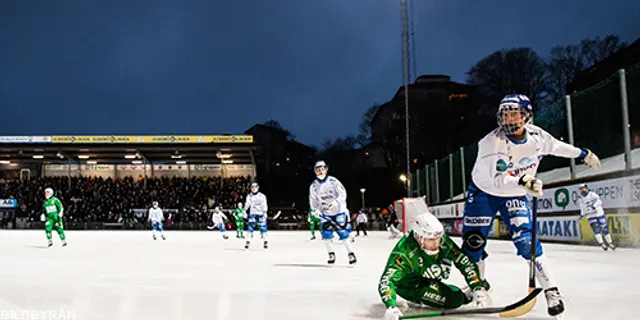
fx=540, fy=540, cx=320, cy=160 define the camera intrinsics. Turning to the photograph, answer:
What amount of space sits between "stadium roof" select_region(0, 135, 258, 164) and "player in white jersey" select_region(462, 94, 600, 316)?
40.5m

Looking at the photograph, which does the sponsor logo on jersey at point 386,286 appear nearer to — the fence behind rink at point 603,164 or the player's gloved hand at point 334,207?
the player's gloved hand at point 334,207

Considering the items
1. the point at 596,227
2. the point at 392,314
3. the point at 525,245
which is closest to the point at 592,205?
the point at 596,227

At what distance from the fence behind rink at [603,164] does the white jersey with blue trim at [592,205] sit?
630 millimetres

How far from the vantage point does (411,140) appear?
49.6 m

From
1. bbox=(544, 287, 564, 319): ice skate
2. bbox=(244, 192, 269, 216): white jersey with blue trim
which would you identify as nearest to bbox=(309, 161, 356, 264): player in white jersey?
bbox=(544, 287, 564, 319): ice skate

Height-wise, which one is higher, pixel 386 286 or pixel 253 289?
pixel 386 286

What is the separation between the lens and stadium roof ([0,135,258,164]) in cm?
4469

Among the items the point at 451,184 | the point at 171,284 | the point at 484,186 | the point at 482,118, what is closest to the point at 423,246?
the point at 484,186

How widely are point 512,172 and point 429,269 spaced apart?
108cm

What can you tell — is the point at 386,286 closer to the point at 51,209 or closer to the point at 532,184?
the point at 532,184

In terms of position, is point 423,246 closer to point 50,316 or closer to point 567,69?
point 50,316

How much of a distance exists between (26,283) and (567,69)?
37210mm

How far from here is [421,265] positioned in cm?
453

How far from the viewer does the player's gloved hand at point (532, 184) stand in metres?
4.14
